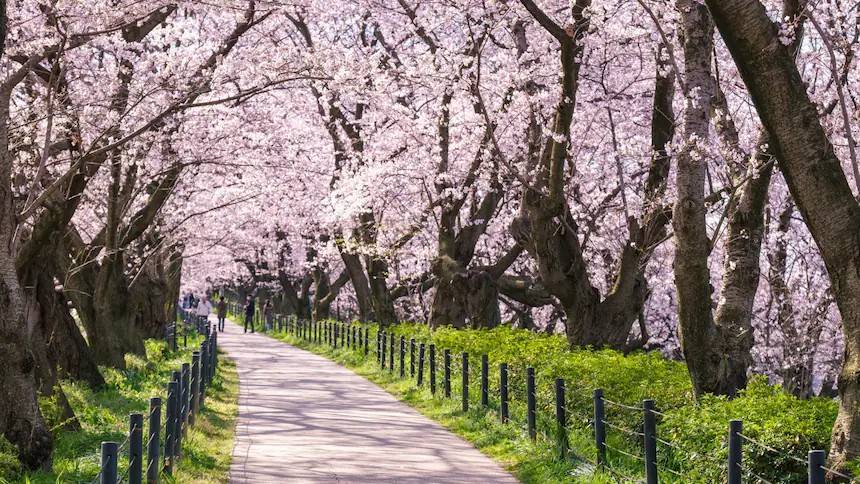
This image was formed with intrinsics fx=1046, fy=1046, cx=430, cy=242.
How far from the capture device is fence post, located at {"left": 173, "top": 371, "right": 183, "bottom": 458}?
35.6ft

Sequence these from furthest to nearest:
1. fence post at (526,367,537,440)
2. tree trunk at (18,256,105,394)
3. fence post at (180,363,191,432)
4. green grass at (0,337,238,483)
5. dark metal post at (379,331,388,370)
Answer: dark metal post at (379,331,388,370)
tree trunk at (18,256,105,394)
fence post at (526,367,537,440)
fence post at (180,363,191,432)
green grass at (0,337,238,483)

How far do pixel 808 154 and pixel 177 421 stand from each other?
6.96 metres

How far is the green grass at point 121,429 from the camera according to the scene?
32.3 ft

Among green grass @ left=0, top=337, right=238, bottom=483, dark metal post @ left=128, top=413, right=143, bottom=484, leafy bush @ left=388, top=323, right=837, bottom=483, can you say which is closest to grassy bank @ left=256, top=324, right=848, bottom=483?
leafy bush @ left=388, top=323, right=837, bottom=483

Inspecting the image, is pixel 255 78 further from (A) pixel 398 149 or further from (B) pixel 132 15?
(A) pixel 398 149

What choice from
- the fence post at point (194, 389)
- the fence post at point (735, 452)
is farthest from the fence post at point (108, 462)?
the fence post at point (194, 389)

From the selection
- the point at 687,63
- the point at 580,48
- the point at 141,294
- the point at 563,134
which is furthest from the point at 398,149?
the point at 687,63

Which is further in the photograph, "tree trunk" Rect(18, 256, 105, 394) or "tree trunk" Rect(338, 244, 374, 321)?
"tree trunk" Rect(338, 244, 374, 321)

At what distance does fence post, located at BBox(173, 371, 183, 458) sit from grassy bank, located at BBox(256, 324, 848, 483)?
3.62m

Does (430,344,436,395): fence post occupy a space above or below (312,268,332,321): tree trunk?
below

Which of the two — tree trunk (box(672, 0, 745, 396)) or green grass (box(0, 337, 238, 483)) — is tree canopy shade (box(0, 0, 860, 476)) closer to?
tree trunk (box(672, 0, 745, 396))

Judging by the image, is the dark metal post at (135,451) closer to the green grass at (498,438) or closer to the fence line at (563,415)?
the fence line at (563,415)

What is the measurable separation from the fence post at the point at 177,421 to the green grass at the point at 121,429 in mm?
146

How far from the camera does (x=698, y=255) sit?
422 inches
